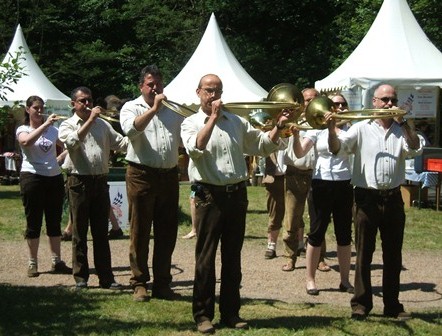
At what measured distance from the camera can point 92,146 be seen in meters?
8.43

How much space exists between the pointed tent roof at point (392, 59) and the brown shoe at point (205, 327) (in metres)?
11.4

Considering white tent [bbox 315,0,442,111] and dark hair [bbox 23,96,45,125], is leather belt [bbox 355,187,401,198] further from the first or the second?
white tent [bbox 315,0,442,111]

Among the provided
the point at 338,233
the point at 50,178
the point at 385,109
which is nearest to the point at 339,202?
the point at 338,233

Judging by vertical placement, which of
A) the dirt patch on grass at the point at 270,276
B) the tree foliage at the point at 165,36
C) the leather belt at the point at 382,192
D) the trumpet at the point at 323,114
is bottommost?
the dirt patch on grass at the point at 270,276

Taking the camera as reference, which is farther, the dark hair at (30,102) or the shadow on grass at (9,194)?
the shadow on grass at (9,194)

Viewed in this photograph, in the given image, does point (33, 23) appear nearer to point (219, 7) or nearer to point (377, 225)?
point (219, 7)

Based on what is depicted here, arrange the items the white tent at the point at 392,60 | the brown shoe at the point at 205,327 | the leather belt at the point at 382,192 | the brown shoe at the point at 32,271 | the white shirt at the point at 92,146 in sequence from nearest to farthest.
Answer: the brown shoe at the point at 205,327 < the leather belt at the point at 382,192 < the white shirt at the point at 92,146 < the brown shoe at the point at 32,271 < the white tent at the point at 392,60

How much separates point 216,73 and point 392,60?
4.80m

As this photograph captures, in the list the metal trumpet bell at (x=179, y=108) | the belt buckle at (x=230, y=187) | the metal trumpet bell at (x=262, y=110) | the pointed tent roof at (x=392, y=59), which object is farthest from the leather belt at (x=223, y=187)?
the pointed tent roof at (x=392, y=59)

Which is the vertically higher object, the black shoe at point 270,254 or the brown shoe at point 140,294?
the brown shoe at point 140,294

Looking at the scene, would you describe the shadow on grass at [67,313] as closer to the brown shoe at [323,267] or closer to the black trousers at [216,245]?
the black trousers at [216,245]

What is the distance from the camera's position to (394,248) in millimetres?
7203

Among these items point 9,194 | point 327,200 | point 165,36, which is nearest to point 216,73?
point 9,194

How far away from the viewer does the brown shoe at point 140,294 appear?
781 cm
